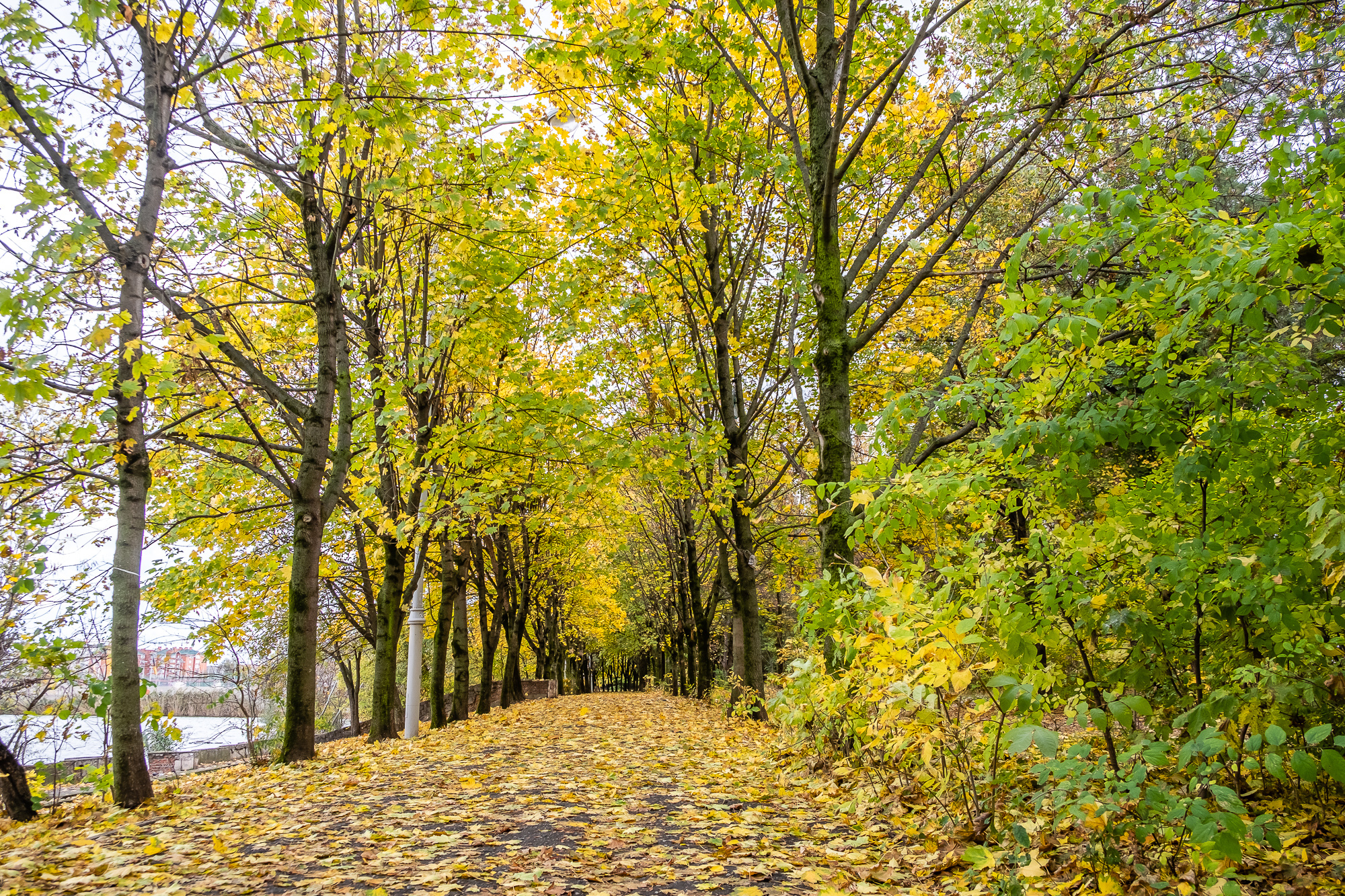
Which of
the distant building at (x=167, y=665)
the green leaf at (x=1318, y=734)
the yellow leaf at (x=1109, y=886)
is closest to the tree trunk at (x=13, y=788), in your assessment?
the distant building at (x=167, y=665)

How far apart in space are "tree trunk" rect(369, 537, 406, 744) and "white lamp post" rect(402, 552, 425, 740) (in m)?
0.23

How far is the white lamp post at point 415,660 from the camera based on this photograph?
10.7 m

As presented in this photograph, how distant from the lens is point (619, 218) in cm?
913

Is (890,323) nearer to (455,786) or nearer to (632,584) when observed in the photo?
(455,786)

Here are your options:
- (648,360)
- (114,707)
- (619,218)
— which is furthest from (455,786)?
(648,360)

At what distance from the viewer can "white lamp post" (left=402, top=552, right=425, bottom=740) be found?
10.7 meters

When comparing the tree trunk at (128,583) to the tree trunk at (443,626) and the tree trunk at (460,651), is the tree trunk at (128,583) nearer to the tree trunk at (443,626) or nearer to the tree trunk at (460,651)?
the tree trunk at (443,626)

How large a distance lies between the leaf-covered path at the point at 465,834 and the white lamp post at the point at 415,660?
3211mm

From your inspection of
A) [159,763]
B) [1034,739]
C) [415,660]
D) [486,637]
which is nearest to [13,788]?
[415,660]

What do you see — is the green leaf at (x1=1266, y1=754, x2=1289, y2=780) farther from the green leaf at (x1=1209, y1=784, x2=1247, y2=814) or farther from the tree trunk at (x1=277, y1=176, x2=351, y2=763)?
the tree trunk at (x1=277, y1=176, x2=351, y2=763)

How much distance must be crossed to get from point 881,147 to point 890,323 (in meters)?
3.81

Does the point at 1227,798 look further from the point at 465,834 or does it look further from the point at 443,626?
the point at 443,626

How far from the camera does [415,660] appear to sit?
35.3 ft

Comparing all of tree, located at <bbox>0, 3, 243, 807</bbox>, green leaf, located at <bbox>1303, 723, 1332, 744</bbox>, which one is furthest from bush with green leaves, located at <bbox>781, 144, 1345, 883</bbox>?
tree, located at <bbox>0, 3, 243, 807</bbox>
